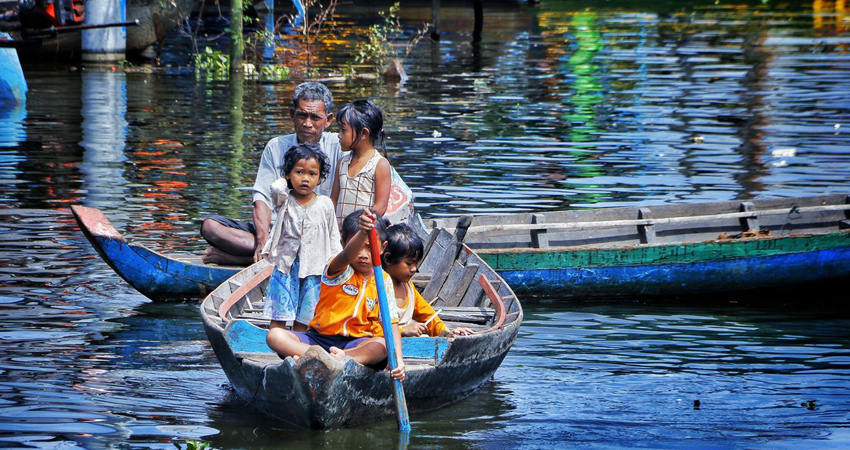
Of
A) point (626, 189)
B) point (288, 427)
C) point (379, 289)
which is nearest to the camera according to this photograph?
point (379, 289)

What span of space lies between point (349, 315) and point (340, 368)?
0.49 metres

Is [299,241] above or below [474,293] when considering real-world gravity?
above

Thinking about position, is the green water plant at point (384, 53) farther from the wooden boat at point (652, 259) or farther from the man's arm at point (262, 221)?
the man's arm at point (262, 221)

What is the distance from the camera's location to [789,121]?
58.3 ft

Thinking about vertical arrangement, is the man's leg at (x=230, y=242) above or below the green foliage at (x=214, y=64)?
below

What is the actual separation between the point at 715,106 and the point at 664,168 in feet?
19.5

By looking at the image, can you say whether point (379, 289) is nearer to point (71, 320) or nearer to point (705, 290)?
point (71, 320)

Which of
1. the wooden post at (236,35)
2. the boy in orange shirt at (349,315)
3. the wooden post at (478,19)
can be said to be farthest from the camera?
the wooden post at (478,19)

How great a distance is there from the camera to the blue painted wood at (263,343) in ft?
19.3

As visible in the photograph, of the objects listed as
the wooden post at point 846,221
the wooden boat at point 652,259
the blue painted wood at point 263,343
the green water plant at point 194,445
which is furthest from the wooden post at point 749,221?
the green water plant at point 194,445

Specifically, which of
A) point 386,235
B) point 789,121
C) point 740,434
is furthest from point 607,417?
point 789,121

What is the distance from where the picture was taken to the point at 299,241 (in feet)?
19.4

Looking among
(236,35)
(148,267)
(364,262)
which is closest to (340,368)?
(364,262)

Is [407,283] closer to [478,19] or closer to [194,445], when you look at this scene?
[194,445]
